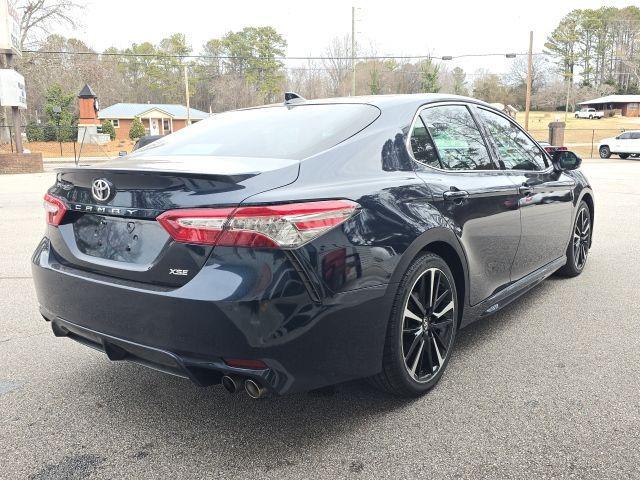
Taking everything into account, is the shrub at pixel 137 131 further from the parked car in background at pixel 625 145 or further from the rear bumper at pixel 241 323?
the rear bumper at pixel 241 323

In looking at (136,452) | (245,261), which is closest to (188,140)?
(245,261)

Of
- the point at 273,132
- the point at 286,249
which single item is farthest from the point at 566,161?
the point at 286,249

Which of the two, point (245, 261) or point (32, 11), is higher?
point (32, 11)

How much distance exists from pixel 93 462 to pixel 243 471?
0.66 meters

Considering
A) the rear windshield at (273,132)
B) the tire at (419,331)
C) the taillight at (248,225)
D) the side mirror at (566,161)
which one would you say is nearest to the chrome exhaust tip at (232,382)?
the taillight at (248,225)

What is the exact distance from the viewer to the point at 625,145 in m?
32.5

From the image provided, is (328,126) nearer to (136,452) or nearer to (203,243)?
(203,243)

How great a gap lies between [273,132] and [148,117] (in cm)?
6571

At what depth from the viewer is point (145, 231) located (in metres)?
2.39

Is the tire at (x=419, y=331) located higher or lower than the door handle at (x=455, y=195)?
lower

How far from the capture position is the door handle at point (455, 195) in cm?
307

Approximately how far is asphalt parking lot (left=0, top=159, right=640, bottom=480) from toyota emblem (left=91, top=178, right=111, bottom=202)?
1.12 meters

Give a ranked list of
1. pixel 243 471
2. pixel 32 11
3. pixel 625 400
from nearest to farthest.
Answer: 1. pixel 243 471
2. pixel 625 400
3. pixel 32 11

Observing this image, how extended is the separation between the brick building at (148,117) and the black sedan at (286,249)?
63.8 meters
